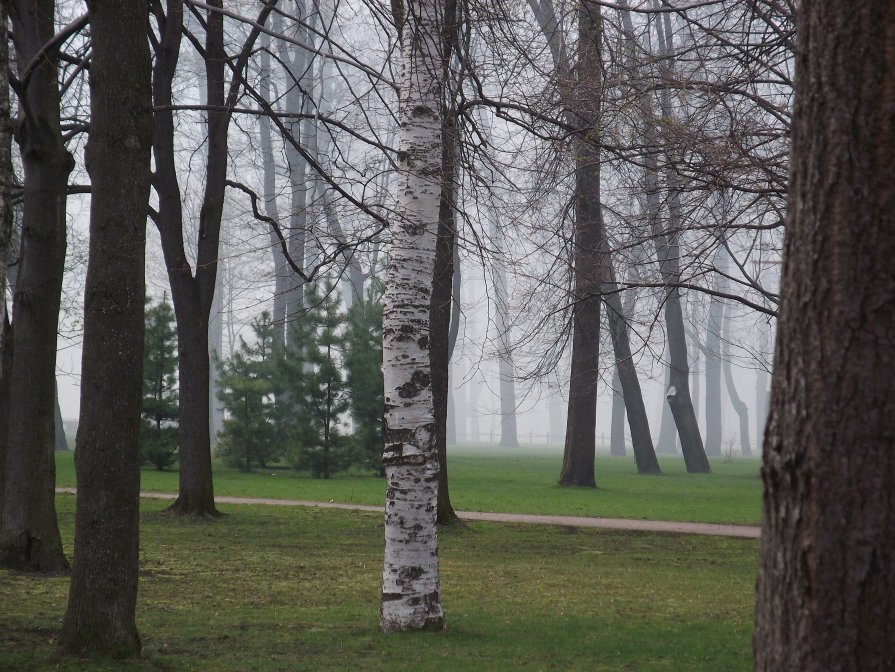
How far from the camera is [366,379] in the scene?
2623cm

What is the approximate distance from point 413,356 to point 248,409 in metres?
20.2

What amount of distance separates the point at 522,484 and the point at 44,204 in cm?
1717

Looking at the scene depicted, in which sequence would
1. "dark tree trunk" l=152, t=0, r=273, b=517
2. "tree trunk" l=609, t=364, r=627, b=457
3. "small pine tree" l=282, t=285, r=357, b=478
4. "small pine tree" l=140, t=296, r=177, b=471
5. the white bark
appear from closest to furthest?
the white bark < "dark tree trunk" l=152, t=0, r=273, b=517 < "small pine tree" l=140, t=296, r=177, b=471 < "small pine tree" l=282, t=285, r=357, b=478 < "tree trunk" l=609, t=364, r=627, b=457

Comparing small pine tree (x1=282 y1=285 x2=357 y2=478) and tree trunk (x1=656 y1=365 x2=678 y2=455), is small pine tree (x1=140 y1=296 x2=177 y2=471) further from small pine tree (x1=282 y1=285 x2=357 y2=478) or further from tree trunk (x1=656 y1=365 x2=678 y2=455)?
tree trunk (x1=656 y1=365 x2=678 y2=455)

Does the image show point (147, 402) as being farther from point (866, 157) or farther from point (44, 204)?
point (866, 157)

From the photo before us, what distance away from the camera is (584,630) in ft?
23.5

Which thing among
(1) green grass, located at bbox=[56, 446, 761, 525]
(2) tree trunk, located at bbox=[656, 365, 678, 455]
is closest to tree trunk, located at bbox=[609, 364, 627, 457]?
(2) tree trunk, located at bbox=[656, 365, 678, 455]

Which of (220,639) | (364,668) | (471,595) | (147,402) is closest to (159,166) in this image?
(471,595)

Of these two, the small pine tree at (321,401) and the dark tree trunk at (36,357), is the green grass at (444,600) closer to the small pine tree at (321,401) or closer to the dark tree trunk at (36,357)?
the dark tree trunk at (36,357)

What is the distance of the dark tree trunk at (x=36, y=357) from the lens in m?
8.71

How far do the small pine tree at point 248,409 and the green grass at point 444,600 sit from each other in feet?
41.4

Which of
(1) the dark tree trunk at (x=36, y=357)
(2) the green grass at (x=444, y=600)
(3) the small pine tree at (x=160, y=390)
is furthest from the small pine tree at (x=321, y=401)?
(1) the dark tree trunk at (x=36, y=357)

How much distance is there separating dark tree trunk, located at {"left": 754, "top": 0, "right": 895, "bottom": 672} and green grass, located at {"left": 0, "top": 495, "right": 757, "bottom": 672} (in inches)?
139

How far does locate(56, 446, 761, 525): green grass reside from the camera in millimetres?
17672
